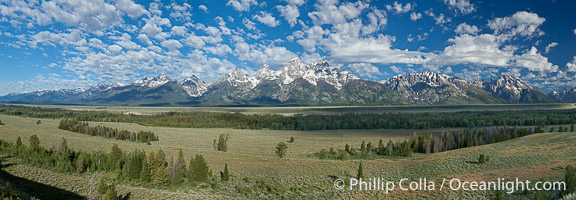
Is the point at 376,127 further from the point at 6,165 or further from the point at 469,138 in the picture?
the point at 6,165

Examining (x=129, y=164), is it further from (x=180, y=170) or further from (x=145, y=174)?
(x=180, y=170)

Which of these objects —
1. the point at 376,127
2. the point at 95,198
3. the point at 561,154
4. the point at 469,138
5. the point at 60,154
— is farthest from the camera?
the point at 376,127

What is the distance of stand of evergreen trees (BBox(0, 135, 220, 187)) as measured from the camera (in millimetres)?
35062

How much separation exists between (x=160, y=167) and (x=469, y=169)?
126 feet

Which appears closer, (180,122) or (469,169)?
(469,169)

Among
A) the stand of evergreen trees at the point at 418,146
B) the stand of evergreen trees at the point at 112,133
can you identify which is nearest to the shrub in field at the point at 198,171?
the stand of evergreen trees at the point at 418,146

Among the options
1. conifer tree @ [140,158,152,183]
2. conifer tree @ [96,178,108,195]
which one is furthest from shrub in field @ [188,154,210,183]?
conifer tree @ [96,178,108,195]

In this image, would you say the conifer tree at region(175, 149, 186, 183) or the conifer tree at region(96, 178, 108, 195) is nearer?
the conifer tree at region(96, 178, 108, 195)

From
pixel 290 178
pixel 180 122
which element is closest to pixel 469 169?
pixel 290 178

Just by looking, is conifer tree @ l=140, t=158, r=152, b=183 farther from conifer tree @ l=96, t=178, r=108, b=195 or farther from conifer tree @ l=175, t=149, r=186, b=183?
conifer tree @ l=96, t=178, r=108, b=195

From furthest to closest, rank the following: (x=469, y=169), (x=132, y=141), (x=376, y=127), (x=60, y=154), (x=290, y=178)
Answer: (x=376, y=127)
(x=132, y=141)
(x=60, y=154)
(x=290, y=178)
(x=469, y=169)

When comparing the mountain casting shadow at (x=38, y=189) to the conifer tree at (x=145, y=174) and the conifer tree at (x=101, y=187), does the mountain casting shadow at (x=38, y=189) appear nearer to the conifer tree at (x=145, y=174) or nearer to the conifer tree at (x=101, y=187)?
the conifer tree at (x=101, y=187)

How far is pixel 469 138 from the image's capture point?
61.6 metres

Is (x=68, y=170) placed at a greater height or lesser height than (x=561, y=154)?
lesser
